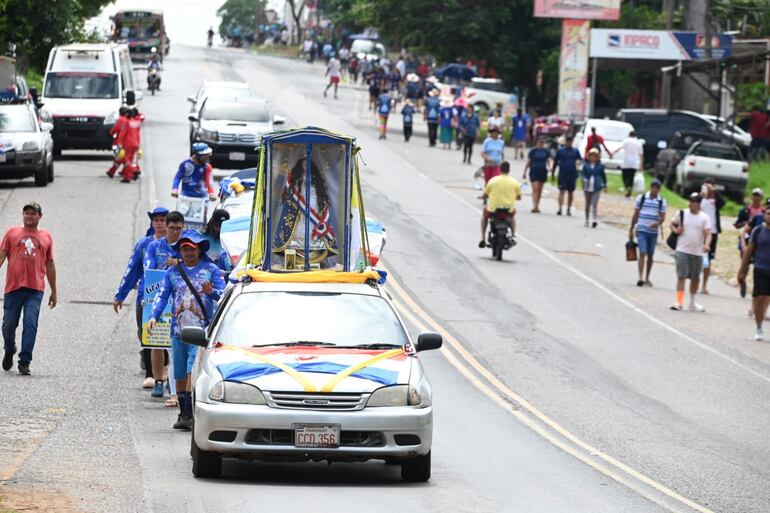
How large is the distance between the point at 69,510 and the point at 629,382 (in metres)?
10.4

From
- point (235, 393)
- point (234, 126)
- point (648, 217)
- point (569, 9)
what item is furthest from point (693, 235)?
point (569, 9)

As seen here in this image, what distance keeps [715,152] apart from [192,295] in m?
29.2

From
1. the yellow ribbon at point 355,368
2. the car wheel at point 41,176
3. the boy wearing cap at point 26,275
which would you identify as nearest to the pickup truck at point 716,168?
the car wheel at point 41,176

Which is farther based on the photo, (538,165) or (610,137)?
(610,137)

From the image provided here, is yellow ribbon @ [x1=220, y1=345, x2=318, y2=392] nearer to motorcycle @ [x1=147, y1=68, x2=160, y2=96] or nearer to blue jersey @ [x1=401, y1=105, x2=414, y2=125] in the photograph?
blue jersey @ [x1=401, y1=105, x2=414, y2=125]

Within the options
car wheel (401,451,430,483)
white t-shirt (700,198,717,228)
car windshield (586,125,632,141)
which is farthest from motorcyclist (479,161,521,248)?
car windshield (586,125,632,141)

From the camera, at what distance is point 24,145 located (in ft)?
105

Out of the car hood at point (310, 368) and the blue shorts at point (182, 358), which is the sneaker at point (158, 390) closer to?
the blue shorts at point (182, 358)

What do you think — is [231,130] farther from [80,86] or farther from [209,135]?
[80,86]

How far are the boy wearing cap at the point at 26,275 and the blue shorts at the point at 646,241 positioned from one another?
42.7ft

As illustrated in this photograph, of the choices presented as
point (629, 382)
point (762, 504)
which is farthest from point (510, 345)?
point (762, 504)

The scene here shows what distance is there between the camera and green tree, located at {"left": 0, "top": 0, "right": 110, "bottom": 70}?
32344 millimetres

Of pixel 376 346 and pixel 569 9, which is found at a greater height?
pixel 569 9

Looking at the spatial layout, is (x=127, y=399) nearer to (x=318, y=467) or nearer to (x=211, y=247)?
(x=211, y=247)
